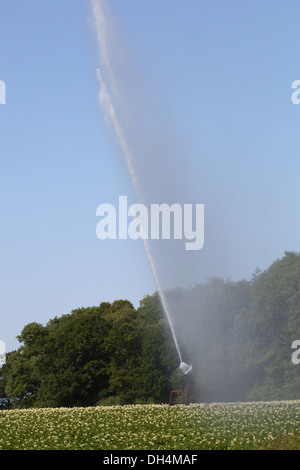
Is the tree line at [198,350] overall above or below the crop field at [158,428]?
above

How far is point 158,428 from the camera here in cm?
2522

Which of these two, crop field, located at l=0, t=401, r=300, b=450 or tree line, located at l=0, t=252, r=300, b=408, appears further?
tree line, located at l=0, t=252, r=300, b=408

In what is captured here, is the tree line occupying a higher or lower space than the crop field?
higher

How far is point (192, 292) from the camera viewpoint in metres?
45.3

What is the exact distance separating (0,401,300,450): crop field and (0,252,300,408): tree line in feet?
46.1

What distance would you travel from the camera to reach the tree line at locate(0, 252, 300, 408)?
166 ft

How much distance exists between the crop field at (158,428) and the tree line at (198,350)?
553 inches

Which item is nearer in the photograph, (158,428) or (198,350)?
(158,428)

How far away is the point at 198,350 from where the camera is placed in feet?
173

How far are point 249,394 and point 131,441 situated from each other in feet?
101

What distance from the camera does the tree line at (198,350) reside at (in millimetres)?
50656

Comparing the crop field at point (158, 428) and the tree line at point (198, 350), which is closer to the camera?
the crop field at point (158, 428)

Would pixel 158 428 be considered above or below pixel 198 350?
below

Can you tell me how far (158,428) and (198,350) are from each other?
27.7m
